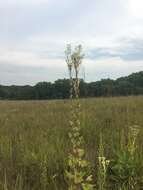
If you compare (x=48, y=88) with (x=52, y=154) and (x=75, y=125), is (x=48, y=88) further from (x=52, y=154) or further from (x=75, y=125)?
(x=75, y=125)

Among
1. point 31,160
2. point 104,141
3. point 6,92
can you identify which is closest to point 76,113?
point 31,160

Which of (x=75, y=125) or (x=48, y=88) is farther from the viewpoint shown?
(x=48, y=88)

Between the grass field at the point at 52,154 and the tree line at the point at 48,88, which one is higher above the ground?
the tree line at the point at 48,88

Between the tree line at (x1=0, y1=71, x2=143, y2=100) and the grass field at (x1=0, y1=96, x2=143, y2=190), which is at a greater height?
the tree line at (x1=0, y1=71, x2=143, y2=100)

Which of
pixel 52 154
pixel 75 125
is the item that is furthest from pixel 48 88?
pixel 75 125

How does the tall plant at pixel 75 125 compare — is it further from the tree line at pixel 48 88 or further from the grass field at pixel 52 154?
the tree line at pixel 48 88

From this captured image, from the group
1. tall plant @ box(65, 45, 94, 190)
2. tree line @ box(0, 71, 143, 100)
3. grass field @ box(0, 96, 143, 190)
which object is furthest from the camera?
Answer: tree line @ box(0, 71, 143, 100)

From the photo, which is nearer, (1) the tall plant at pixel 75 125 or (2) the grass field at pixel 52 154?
(1) the tall plant at pixel 75 125

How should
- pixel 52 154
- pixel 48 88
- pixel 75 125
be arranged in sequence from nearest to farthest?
1. pixel 75 125
2. pixel 52 154
3. pixel 48 88

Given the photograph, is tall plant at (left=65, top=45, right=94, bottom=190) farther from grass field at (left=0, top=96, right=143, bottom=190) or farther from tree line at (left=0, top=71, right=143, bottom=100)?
tree line at (left=0, top=71, right=143, bottom=100)

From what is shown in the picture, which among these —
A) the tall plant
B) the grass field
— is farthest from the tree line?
the tall plant

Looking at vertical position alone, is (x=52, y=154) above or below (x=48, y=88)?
below

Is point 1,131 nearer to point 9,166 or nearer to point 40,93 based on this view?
point 9,166

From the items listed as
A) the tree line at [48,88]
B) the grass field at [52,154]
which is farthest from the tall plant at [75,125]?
the tree line at [48,88]
